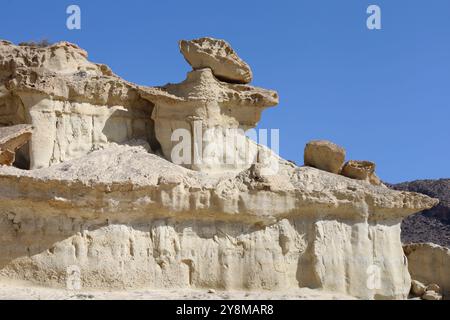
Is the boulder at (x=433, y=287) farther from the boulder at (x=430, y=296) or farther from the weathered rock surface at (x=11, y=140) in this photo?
the weathered rock surface at (x=11, y=140)

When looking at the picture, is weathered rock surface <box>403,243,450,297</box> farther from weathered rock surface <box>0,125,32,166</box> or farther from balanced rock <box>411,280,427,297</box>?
weathered rock surface <box>0,125,32,166</box>

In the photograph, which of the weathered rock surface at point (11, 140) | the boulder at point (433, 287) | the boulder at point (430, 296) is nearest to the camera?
the weathered rock surface at point (11, 140)

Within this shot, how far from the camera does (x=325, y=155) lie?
19484 millimetres

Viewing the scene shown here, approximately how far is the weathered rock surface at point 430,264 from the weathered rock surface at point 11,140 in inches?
545

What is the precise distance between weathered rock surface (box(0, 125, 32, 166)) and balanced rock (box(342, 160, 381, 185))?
346 inches

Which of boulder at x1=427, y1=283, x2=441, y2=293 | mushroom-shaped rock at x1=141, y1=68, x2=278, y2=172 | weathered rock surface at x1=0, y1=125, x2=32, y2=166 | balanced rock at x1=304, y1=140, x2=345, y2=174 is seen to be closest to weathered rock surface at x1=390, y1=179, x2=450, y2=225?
boulder at x1=427, y1=283, x2=441, y2=293

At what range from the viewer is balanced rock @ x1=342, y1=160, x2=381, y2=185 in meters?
19.4

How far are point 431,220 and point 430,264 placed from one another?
75.3ft

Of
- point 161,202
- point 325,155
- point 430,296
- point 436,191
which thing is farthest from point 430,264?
point 436,191

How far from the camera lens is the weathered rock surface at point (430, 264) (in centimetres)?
2311

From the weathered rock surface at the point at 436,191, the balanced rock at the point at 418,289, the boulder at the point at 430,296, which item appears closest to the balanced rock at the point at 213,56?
the balanced rock at the point at 418,289

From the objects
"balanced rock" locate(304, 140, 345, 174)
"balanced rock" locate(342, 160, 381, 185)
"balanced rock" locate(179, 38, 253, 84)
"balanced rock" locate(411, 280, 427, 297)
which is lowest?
"balanced rock" locate(411, 280, 427, 297)

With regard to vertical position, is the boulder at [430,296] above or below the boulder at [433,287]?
below
